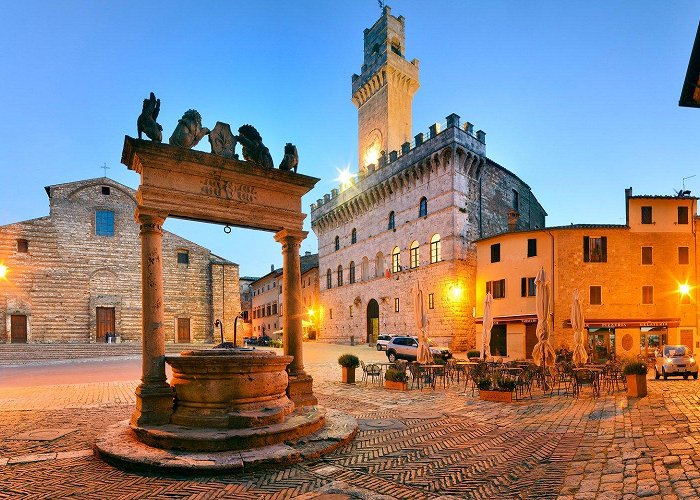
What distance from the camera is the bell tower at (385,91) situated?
43.1m

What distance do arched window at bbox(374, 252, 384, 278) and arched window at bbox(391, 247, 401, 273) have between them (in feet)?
5.75

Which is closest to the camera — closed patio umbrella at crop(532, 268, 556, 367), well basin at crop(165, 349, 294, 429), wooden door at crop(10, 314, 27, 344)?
well basin at crop(165, 349, 294, 429)

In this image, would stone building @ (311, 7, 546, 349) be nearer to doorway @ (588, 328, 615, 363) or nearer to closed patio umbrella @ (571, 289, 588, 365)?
doorway @ (588, 328, 615, 363)

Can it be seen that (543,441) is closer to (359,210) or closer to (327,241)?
(359,210)

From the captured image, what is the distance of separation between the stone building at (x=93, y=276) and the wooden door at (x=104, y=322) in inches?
2.7

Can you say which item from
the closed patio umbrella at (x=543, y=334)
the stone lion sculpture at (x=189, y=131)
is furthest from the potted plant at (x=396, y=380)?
the stone lion sculpture at (x=189, y=131)

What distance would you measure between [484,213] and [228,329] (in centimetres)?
2352

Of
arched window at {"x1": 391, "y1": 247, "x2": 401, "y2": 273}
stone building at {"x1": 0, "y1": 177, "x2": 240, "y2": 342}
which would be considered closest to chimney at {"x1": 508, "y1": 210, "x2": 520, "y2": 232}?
arched window at {"x1": 391, "y1": 247, "x2": 401, "y2": 273}

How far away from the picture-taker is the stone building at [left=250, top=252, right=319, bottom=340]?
5247cm

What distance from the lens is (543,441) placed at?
7.14 meters

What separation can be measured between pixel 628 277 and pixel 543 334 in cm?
1568

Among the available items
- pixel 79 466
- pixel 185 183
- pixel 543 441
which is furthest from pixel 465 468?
pixel 185 183

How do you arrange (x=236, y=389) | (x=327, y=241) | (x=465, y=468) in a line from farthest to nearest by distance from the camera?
(x=327, y=241) → (x=236, y=389) → (x=465, y=468)

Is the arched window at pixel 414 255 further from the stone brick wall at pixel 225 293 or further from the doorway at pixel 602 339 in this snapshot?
the stone brick wall at pixel 225 293
